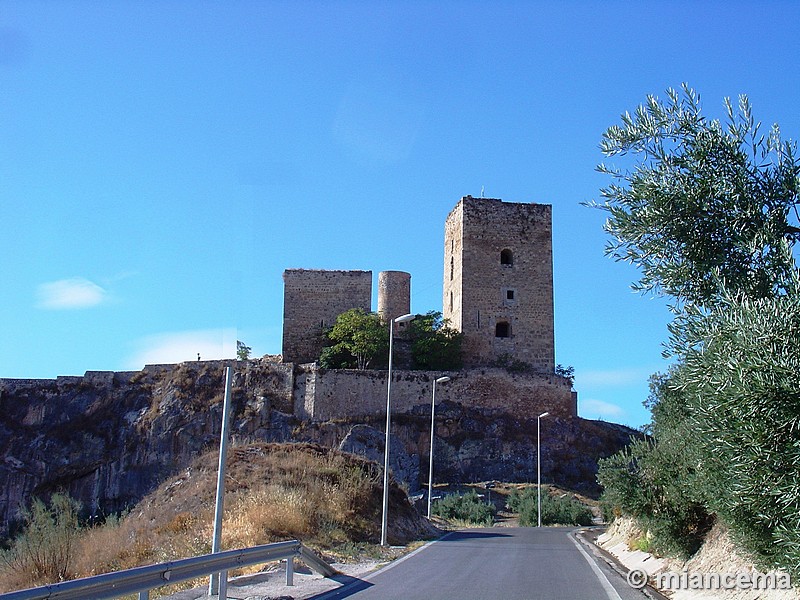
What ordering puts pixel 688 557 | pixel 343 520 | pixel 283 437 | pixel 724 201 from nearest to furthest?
pixel 724 201, pixel 688 557, pixel 343 520, pixel 283 437

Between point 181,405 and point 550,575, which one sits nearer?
point 550,575

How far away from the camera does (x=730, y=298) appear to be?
27.7ft

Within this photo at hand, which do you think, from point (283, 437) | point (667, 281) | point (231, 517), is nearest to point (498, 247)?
point (283, 437)

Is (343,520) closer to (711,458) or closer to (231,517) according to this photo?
(231,517)

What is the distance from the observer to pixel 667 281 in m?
9.81

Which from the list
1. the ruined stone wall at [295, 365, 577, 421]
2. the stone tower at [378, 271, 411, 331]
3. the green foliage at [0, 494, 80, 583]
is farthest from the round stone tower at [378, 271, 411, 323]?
the green foliage at [0, 494, 80, 583]

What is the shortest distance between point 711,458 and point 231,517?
13.2 m

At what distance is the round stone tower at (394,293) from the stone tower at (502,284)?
300 cm

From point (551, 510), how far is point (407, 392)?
13.5 m

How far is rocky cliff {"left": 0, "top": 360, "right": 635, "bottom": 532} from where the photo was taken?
4609 centimetres

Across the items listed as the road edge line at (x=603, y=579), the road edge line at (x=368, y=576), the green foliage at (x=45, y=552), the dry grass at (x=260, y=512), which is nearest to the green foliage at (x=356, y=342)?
the dry grass at (x=260, y=512)

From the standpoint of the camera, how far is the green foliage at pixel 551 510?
122ft

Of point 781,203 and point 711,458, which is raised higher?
point 781,203

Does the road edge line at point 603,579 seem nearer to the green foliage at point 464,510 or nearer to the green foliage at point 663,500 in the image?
the green foliage at point 663,500
